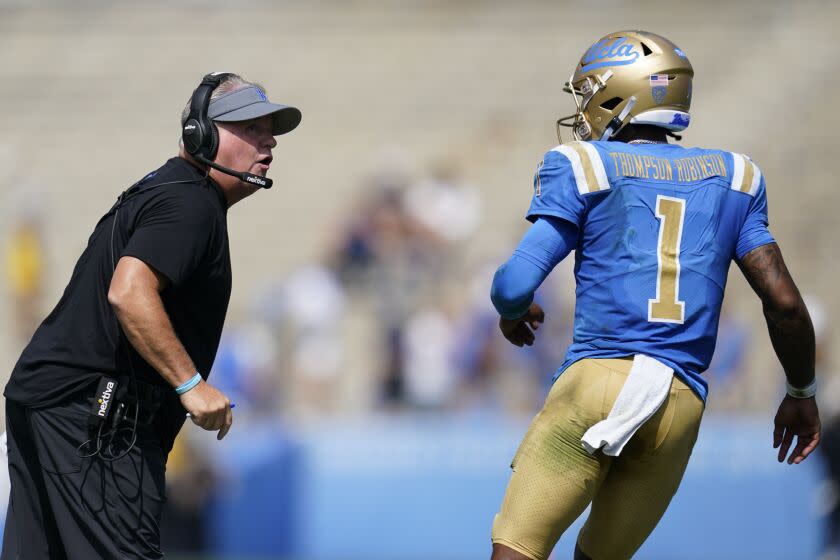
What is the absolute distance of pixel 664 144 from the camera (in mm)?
4152

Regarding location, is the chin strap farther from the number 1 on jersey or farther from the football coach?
the football coach

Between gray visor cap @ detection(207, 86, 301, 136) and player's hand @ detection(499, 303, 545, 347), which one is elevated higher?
gray visor cap @ detection(207, 86, 301, 136)

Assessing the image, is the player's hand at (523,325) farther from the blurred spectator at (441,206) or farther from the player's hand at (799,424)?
the blurred spectator at (441,206)

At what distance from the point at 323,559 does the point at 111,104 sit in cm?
1213

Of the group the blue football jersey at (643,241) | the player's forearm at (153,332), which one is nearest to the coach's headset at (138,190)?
the player's forearm at (153,332)

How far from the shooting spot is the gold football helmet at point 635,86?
4.13 metres

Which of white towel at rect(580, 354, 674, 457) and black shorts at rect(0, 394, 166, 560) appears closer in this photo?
white towel at rect(580, 354, 674, 457)

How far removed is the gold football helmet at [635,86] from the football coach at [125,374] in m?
1.06

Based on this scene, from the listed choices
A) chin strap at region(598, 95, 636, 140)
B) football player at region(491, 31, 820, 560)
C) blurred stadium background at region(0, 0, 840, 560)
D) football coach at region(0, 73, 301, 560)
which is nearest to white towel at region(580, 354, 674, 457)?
football player at region(491, 31, 820, 560)

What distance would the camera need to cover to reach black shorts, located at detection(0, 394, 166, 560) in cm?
407

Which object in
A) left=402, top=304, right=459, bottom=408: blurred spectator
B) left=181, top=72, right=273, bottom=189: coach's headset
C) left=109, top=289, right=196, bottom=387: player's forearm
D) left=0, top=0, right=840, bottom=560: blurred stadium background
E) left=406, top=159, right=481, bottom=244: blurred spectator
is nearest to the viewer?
left=109, top=289, right=196, bottom=387: player's forearm

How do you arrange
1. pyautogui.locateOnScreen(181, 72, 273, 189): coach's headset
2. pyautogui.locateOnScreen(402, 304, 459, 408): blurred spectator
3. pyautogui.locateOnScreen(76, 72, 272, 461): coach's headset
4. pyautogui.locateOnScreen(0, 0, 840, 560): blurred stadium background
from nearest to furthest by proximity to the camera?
pyautogui.locateOnScreen(76, 72, 272, 461): coach's headset, pyautogui.locateOnScreen(181, 72, 273, 189): coach's headset, pyautogui.locateOnScreen(0, 0, 840, 560): blurred stadium background, pyautogui.locateOnScreen(402, 304, 459, 408): blurred spectator

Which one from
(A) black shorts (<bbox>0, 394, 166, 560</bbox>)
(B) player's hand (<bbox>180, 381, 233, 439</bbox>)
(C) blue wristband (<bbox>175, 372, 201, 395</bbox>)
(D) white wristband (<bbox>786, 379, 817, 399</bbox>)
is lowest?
(A) black shorts (<bbox>0, 394, 166, 560</bbox>)

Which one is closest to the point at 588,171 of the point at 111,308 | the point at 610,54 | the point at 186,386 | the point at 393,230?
the point at 610,54
